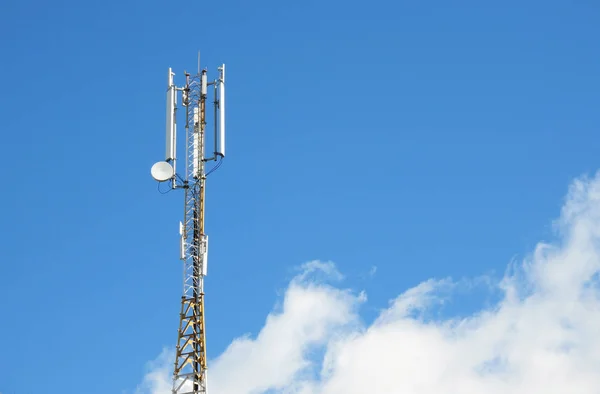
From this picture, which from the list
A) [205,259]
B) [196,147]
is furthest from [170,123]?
[205,259]

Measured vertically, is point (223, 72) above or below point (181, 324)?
above

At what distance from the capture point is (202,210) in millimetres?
86250

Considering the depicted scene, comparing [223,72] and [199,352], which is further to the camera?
[223,72]

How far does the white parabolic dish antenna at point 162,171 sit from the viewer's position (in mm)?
86375

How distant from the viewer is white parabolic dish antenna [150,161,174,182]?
3401 inches

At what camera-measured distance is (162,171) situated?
8650 centimetres

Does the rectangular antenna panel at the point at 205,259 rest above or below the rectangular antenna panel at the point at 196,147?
below

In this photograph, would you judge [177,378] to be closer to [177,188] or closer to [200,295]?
[200,295]

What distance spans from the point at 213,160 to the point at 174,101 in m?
4.63

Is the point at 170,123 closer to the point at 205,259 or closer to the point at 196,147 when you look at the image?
the point at 196,147

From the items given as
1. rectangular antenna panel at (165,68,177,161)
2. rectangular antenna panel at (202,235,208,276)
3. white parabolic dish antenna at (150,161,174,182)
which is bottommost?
rectangular antenna panel at (202,235,208,276)

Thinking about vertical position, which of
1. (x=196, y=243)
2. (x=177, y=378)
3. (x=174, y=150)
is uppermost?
(x=174, y=150)

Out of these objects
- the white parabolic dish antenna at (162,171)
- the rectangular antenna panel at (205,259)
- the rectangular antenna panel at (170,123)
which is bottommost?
the rectangular antenna panel at (205,259)

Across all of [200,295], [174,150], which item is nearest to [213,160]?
[174,150]
